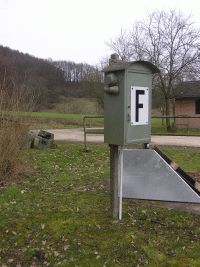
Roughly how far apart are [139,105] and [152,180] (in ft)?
4.89

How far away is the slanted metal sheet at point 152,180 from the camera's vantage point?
19.3 ft

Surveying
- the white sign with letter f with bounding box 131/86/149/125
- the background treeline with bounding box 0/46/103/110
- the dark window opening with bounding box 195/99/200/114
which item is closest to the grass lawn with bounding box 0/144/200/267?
the white sign with letter f with bounding box 131/86/149/125

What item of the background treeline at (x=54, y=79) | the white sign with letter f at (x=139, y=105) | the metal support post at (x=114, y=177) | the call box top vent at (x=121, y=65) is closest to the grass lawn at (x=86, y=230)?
the metal support post at (x=114, y=177)

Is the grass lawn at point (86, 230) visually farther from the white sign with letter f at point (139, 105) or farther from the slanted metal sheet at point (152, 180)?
the white sign with letter f at point (139, 105)

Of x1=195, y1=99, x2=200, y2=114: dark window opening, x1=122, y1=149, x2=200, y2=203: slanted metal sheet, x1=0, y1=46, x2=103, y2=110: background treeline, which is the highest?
x1=0, y1=46, x2=103, y2=110: background treeline

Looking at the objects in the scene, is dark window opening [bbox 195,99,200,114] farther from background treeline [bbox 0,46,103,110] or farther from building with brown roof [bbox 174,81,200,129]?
background treeline [bbox 0,46,103,110]

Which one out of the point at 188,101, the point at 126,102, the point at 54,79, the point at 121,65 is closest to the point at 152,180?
the point at 126,102

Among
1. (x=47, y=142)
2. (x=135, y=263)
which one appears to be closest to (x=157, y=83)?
(x=47, y=142)

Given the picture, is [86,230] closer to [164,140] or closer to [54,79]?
[164,140]

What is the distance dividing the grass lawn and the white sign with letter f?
1.25m

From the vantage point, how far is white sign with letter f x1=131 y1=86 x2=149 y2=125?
505 centimetres

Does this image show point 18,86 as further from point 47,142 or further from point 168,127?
point 168,127

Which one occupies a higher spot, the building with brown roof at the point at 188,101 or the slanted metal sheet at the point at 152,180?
the building with brown roof at the point at 188,101

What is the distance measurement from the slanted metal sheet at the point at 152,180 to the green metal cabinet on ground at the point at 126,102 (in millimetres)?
976
